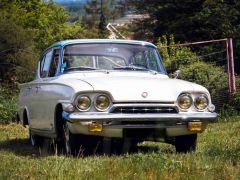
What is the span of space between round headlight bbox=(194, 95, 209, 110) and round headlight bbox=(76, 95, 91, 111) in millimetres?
1320

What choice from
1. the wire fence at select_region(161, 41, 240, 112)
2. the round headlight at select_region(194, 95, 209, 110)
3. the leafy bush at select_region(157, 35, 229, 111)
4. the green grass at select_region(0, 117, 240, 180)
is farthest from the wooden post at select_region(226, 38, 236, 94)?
the round headlight at select_region(194, 95, 209, 110)

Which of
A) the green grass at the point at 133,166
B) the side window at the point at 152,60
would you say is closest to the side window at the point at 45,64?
the side window at the point at 152,60

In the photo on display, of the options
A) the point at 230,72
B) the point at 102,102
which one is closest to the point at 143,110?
the point at 102,102

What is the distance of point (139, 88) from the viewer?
762cm

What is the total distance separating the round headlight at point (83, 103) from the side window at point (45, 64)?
7.25ft

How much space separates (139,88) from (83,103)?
0.69 meters

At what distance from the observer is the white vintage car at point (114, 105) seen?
751 cm

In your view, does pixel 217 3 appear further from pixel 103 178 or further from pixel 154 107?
pixel 103 178

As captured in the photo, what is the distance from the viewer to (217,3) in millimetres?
29562

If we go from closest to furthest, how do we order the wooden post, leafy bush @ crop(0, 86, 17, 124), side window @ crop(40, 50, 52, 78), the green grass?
the green grass, side window @ crop(40, 50, 52, 78), the wooden post, leafy bush @ crop(0, 86, 17, 124)

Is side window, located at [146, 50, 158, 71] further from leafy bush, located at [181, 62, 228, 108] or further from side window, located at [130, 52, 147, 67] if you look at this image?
leafy bush, located at [181, 62, 228, 108]

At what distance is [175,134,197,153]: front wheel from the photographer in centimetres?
823

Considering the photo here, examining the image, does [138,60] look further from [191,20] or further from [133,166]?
[191,20]

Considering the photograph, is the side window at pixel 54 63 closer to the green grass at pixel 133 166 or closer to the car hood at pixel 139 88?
the car hood at pixel 139 88
